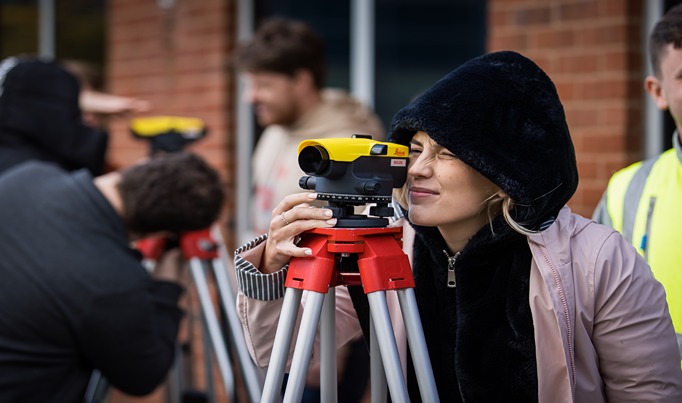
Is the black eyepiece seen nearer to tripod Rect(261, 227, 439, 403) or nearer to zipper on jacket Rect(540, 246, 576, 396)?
tripod Rect(261, 227, 439, 403)

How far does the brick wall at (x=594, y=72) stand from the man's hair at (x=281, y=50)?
0.98 metres

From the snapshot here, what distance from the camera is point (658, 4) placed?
3.15 meters

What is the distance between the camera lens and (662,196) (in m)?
2.25

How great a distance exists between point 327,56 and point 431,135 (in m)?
2.84

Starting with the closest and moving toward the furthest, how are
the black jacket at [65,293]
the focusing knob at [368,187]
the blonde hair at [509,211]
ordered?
the focusing knob at [368,187], the blonde hair at [509,211], the black jacket at [65,293]

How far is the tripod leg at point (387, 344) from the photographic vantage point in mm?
1780

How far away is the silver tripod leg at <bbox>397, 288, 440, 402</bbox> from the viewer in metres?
1.80

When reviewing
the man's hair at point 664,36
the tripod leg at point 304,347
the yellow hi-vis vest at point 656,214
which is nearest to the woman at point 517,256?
the tripod leg at point 304,347

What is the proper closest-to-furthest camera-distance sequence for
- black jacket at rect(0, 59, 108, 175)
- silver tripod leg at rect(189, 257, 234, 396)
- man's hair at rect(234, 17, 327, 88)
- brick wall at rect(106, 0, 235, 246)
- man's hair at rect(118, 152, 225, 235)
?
man's hair at rect(118, 152, 225, 235) → silver tripod leg at rect(189, 257, 234, 396) → black jacket at rect(0, 59, 108, 175) → man's hair at rect(234, 17, 327, 88) → brick wall at rect(106, 0, 235, 246)

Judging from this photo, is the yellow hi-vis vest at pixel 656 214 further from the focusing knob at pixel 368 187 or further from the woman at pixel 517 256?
the focusing knob at pixel 368 187

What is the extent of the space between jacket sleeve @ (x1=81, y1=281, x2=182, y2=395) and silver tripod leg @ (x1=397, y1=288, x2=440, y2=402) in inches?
49.7

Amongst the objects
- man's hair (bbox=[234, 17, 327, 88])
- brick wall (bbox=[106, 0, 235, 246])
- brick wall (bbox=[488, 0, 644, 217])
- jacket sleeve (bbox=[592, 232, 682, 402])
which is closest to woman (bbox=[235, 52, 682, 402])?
jacket sleeve (bbox=[592, 232, 682, 402])

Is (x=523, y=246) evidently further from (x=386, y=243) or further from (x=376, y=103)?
(x=376, y=103)

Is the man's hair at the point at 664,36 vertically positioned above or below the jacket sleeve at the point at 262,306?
above
